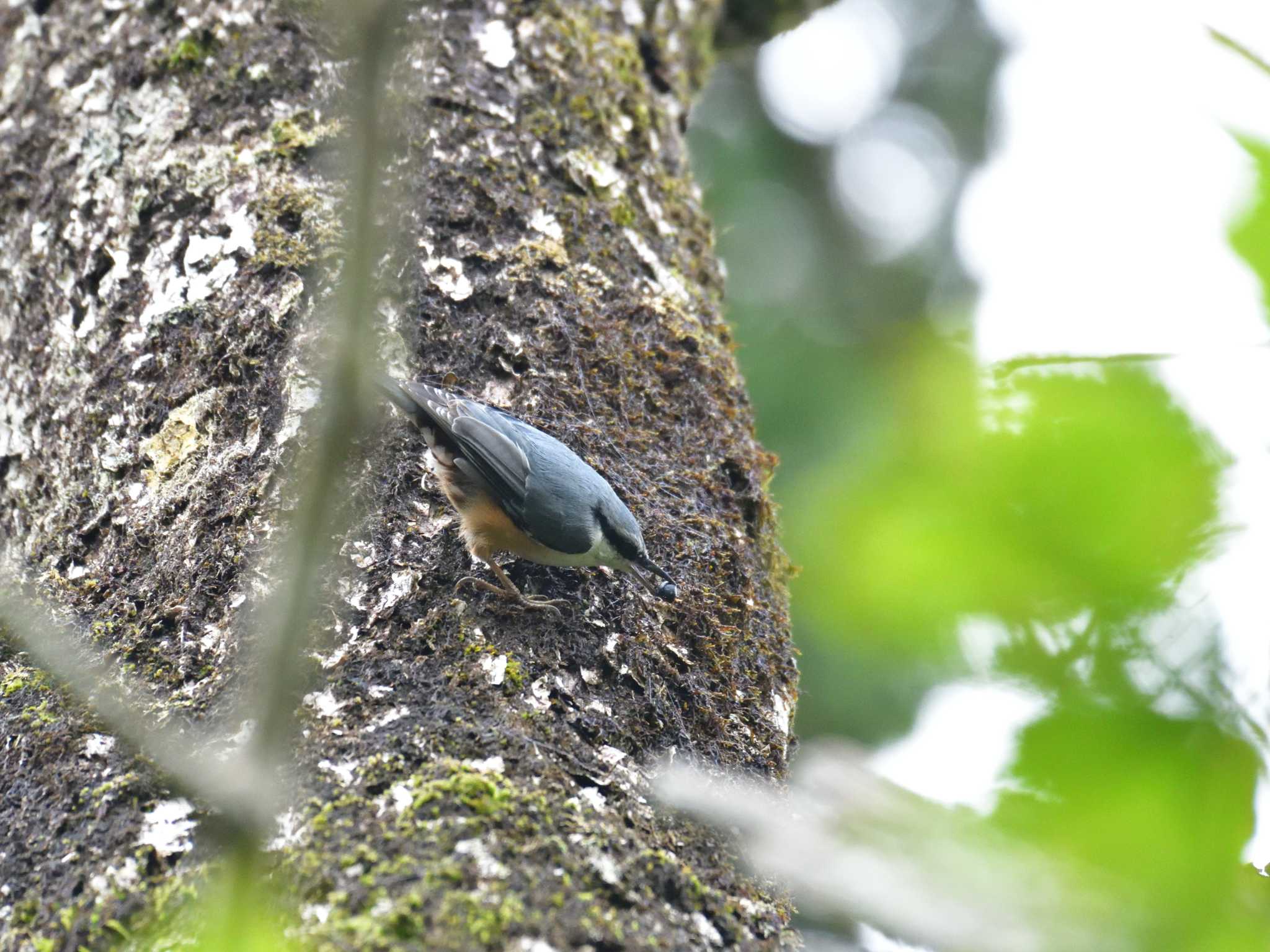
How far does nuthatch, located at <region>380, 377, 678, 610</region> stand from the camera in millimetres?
2227

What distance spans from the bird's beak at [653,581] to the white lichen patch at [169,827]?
3.00 feet

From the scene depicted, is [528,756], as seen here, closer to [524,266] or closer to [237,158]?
[524,266]

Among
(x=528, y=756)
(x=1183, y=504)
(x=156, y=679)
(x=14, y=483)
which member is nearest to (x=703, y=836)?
(x=528, y=756)

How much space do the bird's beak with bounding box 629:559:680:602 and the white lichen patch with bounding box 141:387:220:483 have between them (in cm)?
91

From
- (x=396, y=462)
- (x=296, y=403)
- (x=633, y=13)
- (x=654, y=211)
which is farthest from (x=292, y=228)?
(x=633, y=13)

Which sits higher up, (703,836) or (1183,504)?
(703,836)

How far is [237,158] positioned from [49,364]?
2.08 ft

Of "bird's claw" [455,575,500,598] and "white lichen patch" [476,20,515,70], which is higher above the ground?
"white lichen patch" [476,20,515,70]

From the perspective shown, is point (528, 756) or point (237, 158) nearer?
point (528, 756)

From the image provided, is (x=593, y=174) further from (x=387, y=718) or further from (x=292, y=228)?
(x=387, y=718)

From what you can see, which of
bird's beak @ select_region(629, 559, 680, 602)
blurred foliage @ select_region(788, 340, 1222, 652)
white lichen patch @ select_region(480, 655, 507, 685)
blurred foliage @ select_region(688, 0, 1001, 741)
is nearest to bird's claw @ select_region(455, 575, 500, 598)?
white lichen patch @ select_region(480, 655, 507, 685)

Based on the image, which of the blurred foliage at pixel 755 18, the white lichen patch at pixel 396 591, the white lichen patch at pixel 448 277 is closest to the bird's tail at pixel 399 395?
the white lichen patch at pixel 448 277

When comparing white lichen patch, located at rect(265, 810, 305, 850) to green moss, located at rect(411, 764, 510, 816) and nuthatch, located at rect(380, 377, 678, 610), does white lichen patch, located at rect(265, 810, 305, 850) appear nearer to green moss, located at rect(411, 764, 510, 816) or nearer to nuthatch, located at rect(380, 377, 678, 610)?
green moss, located at rect(411, 764, 510, 816)

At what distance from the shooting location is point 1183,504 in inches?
27.9
